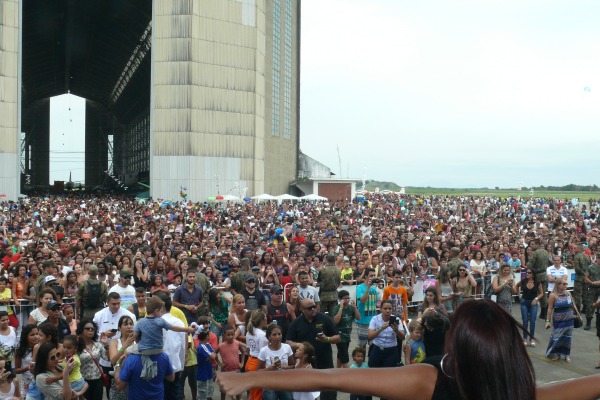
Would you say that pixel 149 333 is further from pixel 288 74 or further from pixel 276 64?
pixel 288 74

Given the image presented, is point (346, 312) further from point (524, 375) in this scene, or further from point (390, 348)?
point (524, 375)

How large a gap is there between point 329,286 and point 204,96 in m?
38.3

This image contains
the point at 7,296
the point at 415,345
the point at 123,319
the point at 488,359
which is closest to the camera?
the point at 488,359

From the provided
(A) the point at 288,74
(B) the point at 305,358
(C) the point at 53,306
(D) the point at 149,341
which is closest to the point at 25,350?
(C) the point at 53,306

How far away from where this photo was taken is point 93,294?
1027cm

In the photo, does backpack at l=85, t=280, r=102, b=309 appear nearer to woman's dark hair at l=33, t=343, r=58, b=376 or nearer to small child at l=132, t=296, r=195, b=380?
small child at l=132, t=296, r=195, b=380

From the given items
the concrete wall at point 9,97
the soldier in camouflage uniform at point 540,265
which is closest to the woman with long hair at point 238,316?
the soldier in camouflage uniform at point 540,265

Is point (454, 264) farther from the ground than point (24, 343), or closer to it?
farther from the ground

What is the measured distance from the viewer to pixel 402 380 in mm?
1631

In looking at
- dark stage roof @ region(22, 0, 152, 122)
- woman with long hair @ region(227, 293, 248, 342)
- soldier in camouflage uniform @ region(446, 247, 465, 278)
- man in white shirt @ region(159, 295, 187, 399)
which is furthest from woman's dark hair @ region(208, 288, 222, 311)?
dark stage roof @ region(22, 0, 152, 122)

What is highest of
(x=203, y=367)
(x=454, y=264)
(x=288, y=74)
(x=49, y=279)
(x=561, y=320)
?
(x=288, y=74)

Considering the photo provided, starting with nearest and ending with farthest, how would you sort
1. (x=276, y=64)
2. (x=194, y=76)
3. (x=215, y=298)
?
(x=215, y=298) < (x=194, y=76) < (x=276, y=64)

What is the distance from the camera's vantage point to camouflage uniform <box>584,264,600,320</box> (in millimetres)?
14570

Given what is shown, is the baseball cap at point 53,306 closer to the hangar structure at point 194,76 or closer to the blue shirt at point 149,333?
the blue shirt at point 149,333
